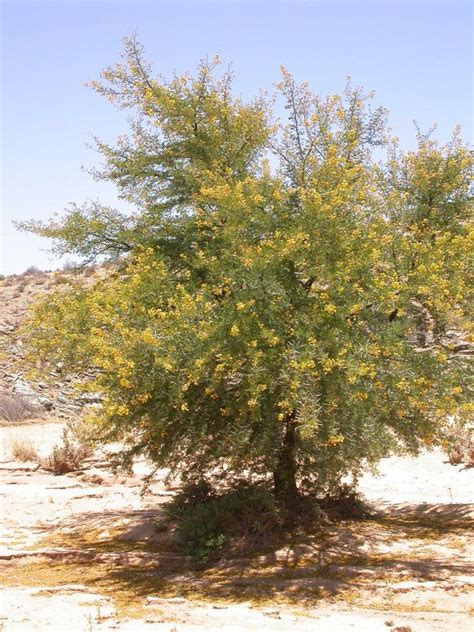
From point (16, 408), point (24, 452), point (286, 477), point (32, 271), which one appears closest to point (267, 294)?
point (286, 477)

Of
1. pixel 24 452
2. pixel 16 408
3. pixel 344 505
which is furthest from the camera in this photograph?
pixel 16 408

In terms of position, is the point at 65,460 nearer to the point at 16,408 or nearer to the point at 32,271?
the point at 16,408

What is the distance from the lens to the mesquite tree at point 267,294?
29.3 feet

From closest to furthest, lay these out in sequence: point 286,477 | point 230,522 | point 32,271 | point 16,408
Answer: point 230,522, point 286,477, point 16,408, point 32,271

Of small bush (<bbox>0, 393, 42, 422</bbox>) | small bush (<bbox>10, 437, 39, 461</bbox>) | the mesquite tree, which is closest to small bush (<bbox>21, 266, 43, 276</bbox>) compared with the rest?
small bush (<bbox>0, 393, 42, 422</bbox>)

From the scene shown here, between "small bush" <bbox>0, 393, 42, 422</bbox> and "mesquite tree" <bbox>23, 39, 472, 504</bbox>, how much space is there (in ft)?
45.1

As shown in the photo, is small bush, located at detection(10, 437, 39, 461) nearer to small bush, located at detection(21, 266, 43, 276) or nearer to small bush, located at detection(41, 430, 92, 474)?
small bush, located at detection(41, 430, 92, 474)

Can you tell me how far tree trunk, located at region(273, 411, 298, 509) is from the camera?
427 inches

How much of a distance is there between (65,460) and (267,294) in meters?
9.44

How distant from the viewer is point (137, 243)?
11586 mm

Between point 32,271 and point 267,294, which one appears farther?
point 32,271

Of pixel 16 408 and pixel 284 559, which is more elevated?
pixel 16 408

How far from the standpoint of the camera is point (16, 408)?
82.2 ft

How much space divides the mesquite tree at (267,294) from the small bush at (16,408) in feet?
45.1
